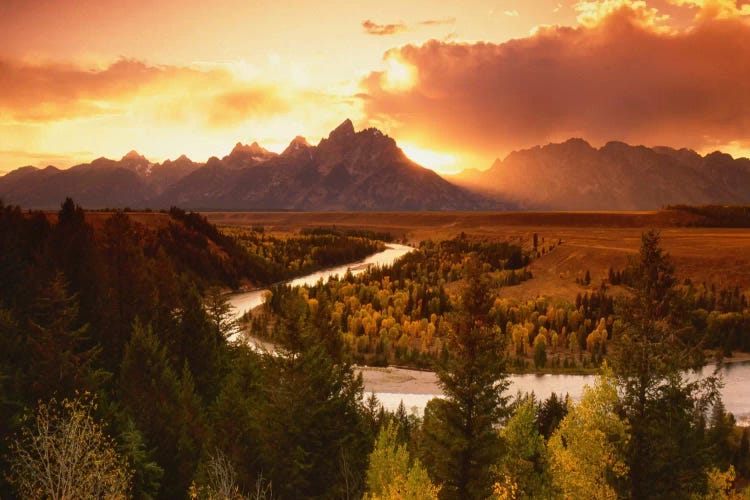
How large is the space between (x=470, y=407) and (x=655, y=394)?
806 centimetres

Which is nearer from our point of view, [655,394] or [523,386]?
[655,394]

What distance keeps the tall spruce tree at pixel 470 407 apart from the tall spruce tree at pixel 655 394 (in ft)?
18.2

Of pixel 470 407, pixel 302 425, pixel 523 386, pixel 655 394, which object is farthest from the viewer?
pixel 523 386

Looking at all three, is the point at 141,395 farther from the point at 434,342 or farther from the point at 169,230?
the point at 169,230

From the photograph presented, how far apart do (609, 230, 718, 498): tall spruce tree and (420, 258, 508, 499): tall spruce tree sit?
554cm

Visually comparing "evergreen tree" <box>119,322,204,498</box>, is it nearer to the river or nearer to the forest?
the forest

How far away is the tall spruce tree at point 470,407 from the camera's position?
24.5 m

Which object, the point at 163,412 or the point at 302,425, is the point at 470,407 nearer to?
the point at 302,425

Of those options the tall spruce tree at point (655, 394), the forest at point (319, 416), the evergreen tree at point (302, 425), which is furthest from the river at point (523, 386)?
the tall spruce tree at point (655, 394)

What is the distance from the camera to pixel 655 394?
2467 centimetres

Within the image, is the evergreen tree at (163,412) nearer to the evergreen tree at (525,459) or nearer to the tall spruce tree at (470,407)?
the tall spruce tree at (470,407)

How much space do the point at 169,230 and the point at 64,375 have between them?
384 feet

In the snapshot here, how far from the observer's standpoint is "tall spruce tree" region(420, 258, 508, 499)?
24.5 m

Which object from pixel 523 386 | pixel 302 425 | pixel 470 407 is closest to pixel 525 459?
pixel 470 407
